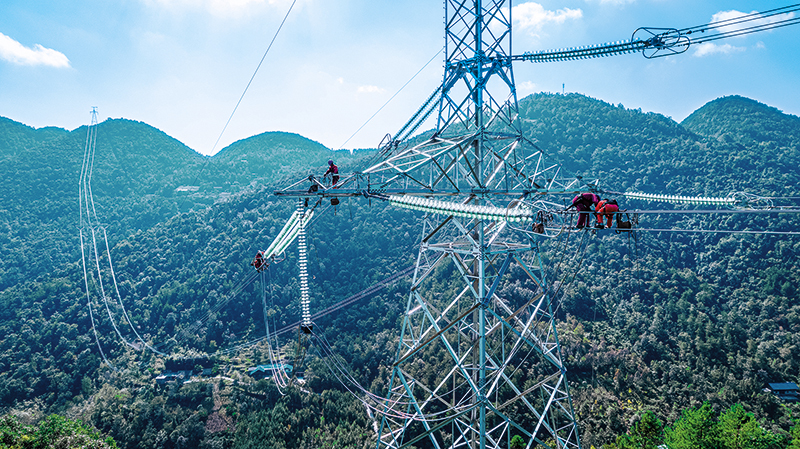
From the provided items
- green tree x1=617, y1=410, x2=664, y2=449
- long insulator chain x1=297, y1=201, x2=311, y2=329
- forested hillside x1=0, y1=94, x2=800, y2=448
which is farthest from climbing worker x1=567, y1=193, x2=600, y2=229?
green tree x1=617, y1=410, x2=664, y2=449

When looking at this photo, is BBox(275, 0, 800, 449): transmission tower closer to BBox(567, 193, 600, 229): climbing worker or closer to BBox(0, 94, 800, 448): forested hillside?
BBox(567, 193, 600, 229): climbing worker

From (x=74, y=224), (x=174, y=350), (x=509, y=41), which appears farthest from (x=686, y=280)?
(x=74, y=224)

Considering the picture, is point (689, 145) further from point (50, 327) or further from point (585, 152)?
point (50, 327)

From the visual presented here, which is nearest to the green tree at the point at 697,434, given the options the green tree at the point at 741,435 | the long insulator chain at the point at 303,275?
the green tree at the point at 741,435

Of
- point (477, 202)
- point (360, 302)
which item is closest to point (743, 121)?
point (360, 302)

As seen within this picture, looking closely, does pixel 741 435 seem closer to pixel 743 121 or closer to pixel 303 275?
pixel 303 275

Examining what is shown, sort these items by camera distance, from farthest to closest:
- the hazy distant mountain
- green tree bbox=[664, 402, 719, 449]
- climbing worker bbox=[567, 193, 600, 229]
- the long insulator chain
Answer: the hazy distant mountain, green tree bbox=[664, 402, 719, 449], the long insulator chain, climbing worker bbox=[567, 193, 600, 229]

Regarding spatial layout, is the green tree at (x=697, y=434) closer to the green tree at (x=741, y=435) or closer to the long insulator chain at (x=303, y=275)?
the green tree at (x=741, y=435)

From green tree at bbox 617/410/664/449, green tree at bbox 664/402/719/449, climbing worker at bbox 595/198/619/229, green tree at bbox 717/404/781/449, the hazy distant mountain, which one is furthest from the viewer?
the hazy distant mountain
